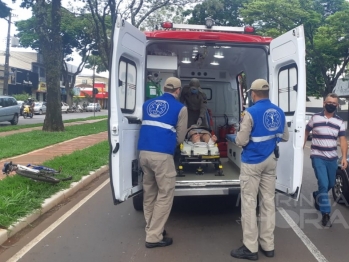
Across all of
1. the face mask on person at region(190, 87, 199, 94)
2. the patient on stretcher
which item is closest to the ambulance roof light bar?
the face mask on person at region(190, 87, 199, 94)

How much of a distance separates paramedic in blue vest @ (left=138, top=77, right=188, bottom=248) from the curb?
1.78 meters

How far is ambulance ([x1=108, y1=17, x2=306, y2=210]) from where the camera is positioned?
5340 mm

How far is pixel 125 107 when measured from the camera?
234 inches

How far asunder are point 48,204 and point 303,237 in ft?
12.6

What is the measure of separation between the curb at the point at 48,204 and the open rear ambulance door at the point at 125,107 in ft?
5.09

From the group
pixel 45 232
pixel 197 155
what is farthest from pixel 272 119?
pixel 45 232

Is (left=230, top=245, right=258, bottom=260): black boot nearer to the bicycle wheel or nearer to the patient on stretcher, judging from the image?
the patient on stretcher

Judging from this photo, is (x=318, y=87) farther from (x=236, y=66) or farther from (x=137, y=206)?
(x=137, y=206)

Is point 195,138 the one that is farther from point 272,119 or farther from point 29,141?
point 29,141

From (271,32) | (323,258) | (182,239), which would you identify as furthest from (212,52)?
(271,32)

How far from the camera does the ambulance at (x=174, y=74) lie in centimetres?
534

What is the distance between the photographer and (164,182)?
5.43 meters

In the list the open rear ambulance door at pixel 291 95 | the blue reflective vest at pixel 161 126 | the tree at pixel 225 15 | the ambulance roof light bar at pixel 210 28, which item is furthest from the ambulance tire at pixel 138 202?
the tree at pixel 225 15

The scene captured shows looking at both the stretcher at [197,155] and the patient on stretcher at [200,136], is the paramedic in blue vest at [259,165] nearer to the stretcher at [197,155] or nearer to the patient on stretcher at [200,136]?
the stretcher at [197,155]
